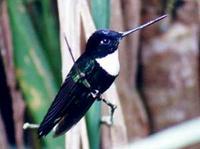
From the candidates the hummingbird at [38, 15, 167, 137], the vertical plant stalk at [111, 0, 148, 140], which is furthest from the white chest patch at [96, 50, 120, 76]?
the vertical plant stalk at [111, 0, 148, 140]

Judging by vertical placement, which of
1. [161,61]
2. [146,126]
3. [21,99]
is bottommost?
[146,126]

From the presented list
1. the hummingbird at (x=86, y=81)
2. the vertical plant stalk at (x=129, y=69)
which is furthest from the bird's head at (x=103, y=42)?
the vertical plant stalk at (x=129, y=69)

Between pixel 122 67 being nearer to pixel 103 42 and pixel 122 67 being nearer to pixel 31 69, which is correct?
pixel 31 69

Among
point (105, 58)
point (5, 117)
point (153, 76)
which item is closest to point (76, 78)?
point (105, 58)

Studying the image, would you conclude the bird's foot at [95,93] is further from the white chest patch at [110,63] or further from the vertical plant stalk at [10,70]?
the vertical plant stalk at [10,70]

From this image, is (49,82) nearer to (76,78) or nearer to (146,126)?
(76,78)

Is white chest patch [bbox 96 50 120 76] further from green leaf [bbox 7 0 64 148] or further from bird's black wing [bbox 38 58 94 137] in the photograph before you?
green leaf [bbox 7 0 64 148]

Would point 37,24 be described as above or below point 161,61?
above
